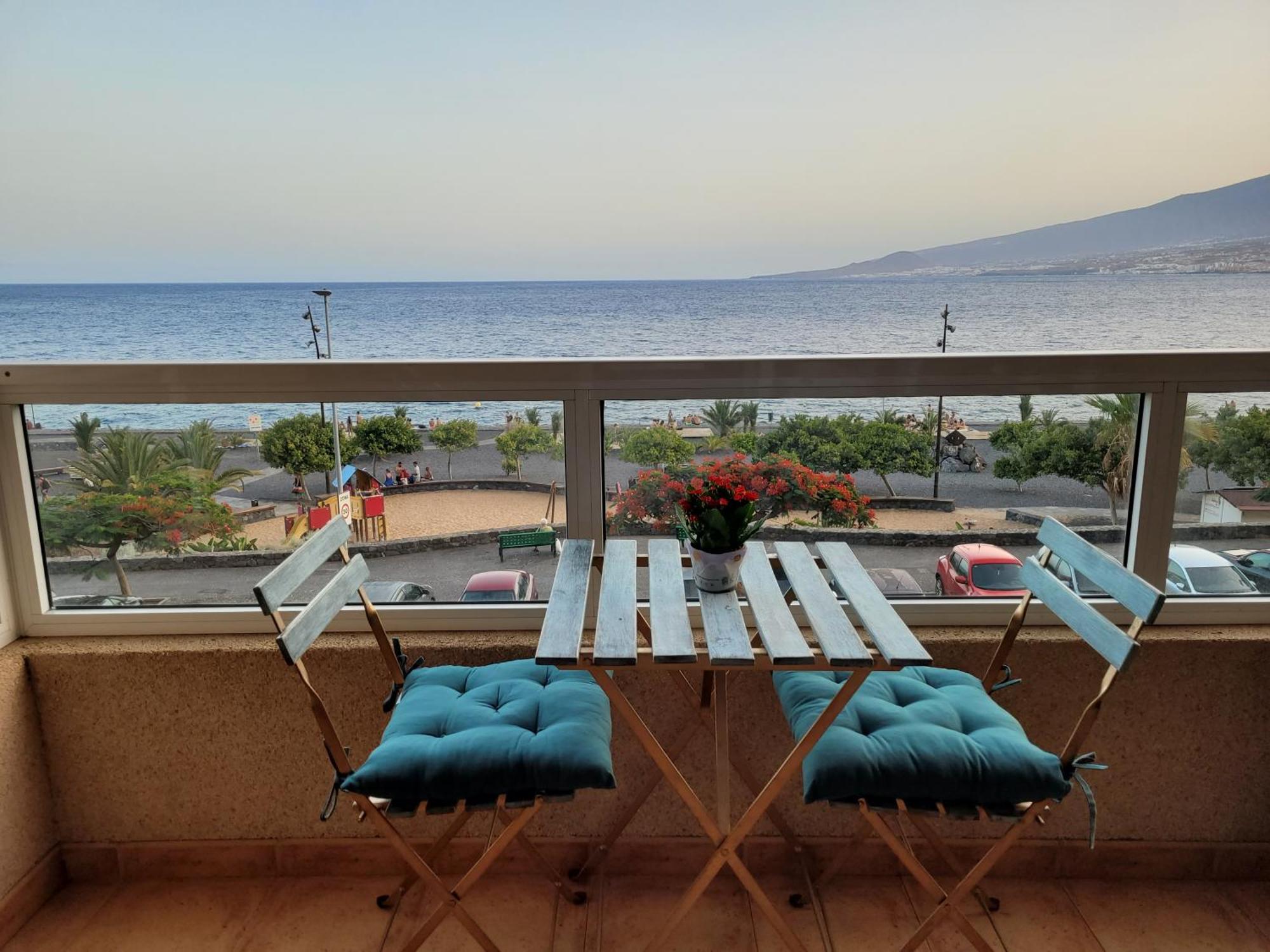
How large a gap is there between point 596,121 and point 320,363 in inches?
965

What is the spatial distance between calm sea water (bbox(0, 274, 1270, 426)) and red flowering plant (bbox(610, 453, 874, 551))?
25.4m

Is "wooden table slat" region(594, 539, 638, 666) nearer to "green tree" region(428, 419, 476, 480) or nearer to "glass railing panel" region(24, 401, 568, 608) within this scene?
"glass railing panel" region(24, 401, 568, 608)

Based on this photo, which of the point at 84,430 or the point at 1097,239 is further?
the point at 1097,239

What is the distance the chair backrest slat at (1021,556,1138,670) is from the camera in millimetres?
1493

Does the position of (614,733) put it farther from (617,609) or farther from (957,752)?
(957,752)

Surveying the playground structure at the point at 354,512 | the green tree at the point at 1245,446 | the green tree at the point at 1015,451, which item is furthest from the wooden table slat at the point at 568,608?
the green tree at the point at 1245,446

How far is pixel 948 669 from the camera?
200 centimetres

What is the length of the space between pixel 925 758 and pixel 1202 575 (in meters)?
1.25

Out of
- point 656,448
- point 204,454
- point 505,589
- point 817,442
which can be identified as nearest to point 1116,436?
point 817,442

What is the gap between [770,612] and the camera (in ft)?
5.30

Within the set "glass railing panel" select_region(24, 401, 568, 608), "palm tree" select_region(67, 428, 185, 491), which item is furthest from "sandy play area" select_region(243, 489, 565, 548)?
"palm tree" select_region(67, 428, 185, 491)

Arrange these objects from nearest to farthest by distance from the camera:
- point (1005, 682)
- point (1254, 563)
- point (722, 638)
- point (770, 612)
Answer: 1. point (722, 638)
2. point (770, 612)
3. point (1005, 682)
4. point (1254, 563)

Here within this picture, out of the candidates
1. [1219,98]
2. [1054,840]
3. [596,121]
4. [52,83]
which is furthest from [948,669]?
[52,83]

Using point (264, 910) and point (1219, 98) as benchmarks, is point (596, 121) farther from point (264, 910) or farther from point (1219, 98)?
point (264, 910)
